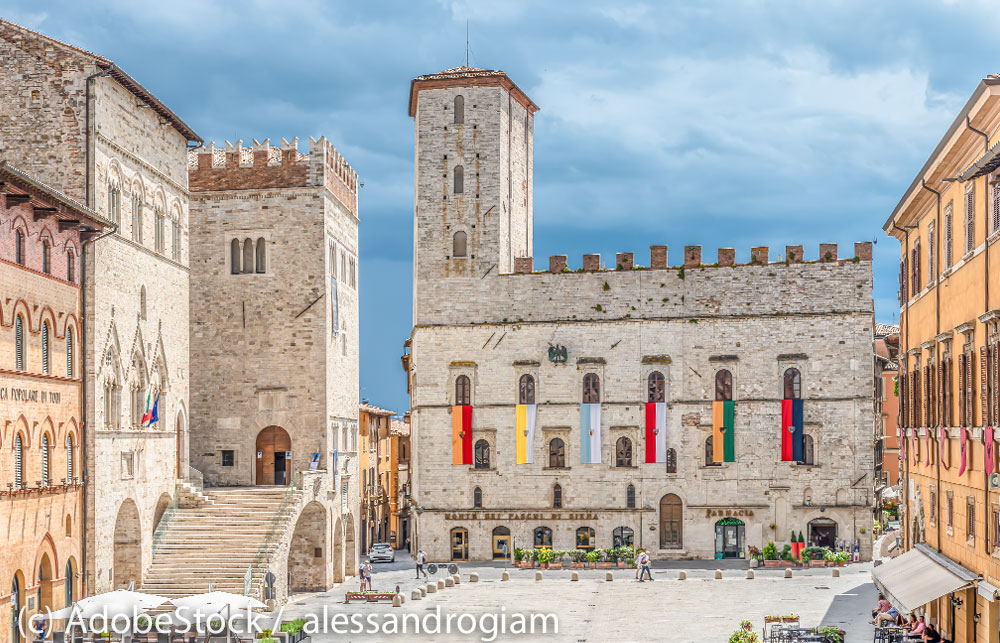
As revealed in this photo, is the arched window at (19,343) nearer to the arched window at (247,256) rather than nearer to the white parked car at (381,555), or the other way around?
the arched window at (247,256)

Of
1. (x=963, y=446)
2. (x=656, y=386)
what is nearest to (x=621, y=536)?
(x=656, y=386)

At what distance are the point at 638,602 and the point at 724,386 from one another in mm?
15934

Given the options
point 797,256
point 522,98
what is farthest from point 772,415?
point 522,98

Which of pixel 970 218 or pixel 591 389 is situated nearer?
pixel 970 218

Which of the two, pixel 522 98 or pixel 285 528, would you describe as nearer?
pixel 285 528

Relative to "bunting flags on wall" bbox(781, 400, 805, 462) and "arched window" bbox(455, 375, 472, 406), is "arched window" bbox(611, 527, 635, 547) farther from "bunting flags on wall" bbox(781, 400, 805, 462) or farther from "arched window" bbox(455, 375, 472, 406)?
"arched window" bbox(455, 375, 472, 406)

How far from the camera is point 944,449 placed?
2512 centimetres

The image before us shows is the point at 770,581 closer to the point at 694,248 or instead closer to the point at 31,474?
the point at 694,248

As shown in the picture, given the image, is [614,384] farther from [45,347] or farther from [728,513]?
[45,347]

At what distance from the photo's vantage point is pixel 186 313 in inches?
1545

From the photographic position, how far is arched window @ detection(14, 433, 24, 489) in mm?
27453

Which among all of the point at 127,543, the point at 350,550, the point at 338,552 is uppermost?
the point at 127,543

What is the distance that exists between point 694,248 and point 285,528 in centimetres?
2393

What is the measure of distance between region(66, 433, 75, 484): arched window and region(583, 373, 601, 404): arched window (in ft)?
86.9
